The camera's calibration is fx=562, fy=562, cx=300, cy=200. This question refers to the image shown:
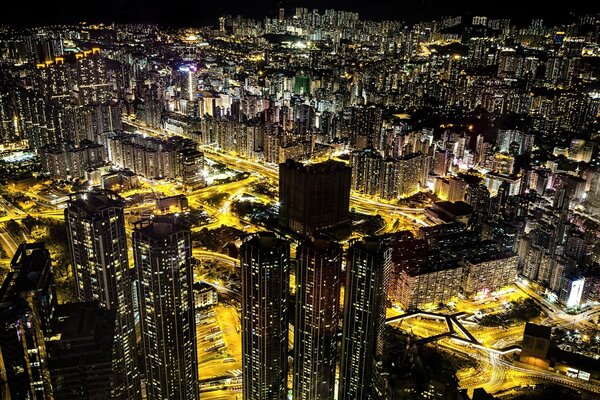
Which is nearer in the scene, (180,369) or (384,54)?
(180,369)

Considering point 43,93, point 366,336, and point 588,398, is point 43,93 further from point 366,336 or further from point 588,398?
point 588,398

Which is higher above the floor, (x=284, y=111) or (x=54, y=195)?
(x=284, y=111)

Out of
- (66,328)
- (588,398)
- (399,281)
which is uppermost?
(66,328)

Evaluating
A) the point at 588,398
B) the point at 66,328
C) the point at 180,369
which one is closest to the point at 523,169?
the point at 588,398

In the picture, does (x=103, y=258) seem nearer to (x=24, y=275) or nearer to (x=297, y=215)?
(x=24, y=275)

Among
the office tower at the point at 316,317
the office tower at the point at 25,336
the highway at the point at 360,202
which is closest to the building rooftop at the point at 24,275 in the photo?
the office tower at the point at 25,336

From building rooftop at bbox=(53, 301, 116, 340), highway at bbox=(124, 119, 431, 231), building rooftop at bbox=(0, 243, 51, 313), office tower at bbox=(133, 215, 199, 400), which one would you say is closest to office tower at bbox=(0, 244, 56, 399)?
building rooftop at bbox=(0, 243, 51, 313)

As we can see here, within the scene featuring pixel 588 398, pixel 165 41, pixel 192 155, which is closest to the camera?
pixel 588 398
